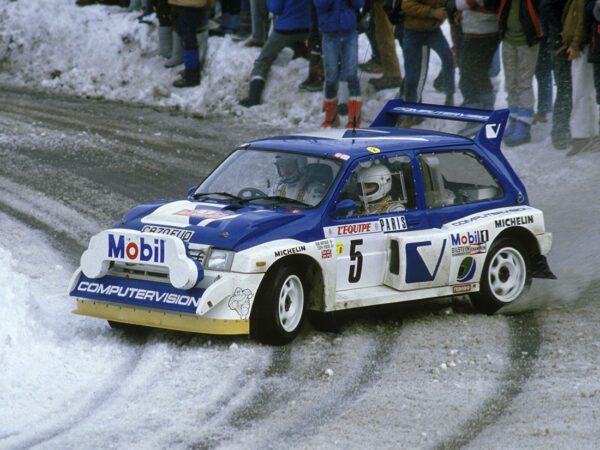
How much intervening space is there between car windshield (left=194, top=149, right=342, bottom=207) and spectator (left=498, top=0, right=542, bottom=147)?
19.7 ft

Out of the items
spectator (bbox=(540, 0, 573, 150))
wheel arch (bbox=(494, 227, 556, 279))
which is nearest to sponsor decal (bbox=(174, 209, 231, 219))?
wheel arch (bbox=(494, 227, 556, 279))

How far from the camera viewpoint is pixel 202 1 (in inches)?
808

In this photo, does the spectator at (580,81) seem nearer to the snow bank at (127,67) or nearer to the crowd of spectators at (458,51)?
the crowd of spectators at (458,51)

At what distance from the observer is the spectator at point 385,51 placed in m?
18.3

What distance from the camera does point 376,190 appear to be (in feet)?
33.9

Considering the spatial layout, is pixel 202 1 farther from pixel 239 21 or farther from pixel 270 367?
pixel 270 367

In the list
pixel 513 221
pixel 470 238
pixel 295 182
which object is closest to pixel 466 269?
pixel 470 238

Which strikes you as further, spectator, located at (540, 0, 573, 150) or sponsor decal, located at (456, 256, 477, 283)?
spectator, located at (540, 0, 573, 150)

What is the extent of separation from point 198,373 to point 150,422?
3.44 feet

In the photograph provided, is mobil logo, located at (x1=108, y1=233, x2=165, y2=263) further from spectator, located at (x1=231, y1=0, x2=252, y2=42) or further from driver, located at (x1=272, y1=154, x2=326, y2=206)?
spectator, located at (x1=231, y1=0, x2=252, y2=42)

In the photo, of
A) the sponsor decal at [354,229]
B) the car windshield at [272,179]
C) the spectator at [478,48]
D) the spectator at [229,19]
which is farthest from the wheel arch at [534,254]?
the spectator at [229,19]

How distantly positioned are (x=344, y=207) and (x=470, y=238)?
142 cm

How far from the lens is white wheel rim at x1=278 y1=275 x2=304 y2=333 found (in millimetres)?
9500

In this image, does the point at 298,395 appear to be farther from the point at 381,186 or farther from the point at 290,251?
the point at 381,186
